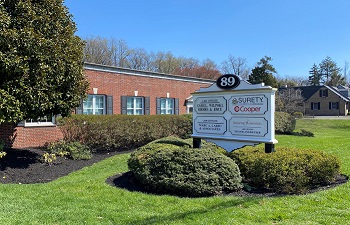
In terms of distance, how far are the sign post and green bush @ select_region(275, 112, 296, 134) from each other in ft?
44.7

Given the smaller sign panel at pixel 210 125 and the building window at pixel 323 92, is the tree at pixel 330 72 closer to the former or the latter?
the building window at pixel 323 92

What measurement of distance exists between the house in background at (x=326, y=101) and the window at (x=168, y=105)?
123ft

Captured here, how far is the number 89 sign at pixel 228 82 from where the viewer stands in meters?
6.94

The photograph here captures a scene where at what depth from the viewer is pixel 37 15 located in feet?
27.6

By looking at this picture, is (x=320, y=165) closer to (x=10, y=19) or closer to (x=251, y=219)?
(x=251, y=219)

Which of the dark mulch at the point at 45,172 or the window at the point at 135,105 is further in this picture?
the window at the point at 135,105

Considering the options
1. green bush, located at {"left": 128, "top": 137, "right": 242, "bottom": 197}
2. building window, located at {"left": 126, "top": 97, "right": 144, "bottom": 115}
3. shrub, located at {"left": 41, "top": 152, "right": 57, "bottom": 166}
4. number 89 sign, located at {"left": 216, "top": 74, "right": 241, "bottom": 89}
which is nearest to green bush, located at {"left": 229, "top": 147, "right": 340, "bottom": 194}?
green bush, located at {"left": 128, "top": 137, "right": 242, "bottom": 197}

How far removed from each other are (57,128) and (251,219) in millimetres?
→ 10965

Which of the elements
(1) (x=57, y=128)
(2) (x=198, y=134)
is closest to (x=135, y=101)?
(1) (x=57, y=128)

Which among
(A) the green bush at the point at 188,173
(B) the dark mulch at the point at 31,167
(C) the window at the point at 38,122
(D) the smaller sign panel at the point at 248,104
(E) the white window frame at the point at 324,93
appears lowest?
(B) the dark mulch at the point at 31,167

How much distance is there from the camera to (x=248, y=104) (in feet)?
22.1

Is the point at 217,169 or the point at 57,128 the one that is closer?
the point at 217,169

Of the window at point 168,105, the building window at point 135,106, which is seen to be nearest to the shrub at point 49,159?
the building window at point 135,106

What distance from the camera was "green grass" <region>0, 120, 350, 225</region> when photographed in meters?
4.20
